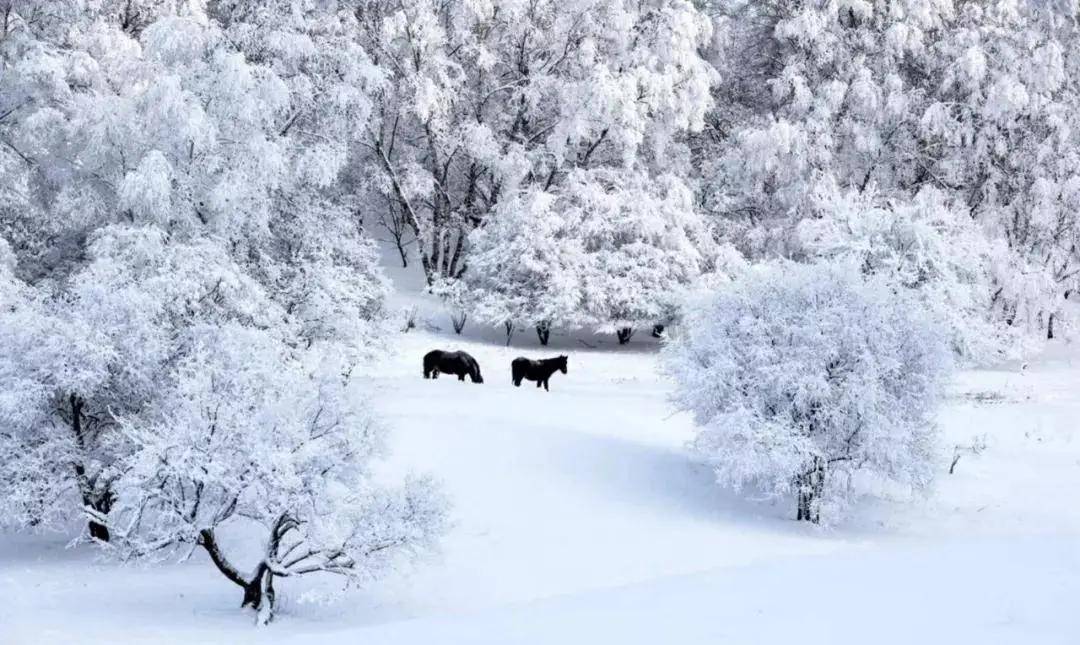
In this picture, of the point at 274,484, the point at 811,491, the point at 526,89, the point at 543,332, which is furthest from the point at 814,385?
the point at 526,89

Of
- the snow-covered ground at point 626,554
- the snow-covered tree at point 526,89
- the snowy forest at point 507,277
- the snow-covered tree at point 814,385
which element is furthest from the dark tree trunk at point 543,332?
the snow-covered tree at point 814,385

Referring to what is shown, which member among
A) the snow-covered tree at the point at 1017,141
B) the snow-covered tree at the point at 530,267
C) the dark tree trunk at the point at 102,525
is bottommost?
the dark tree trunk at the point at 102,525

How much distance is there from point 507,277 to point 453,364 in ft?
29.5

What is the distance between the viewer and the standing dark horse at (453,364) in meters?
28.6

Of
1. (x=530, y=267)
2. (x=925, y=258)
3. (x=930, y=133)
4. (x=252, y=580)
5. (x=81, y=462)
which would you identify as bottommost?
(x=252, y=580)

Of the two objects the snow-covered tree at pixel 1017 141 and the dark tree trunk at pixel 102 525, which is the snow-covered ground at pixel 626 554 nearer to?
the dark tree trunk at pixel 102 525

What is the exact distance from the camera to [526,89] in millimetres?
38969

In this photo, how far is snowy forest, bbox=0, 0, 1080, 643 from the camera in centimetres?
1593

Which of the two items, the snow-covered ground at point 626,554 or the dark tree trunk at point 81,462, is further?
the dark tree trunk at point 81,462

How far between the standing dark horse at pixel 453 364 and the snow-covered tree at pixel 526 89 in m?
10.3

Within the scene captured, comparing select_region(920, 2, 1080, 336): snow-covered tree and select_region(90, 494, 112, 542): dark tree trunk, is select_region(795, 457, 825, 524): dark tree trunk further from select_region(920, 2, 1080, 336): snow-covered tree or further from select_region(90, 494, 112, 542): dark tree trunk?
select_region(920, 2, 1080, 336): snow-covered tree

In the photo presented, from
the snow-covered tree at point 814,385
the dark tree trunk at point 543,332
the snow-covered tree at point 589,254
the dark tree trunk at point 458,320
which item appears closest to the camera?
the snow-covered tree at point 814,385

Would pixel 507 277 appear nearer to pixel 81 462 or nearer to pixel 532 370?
pixel 532 370

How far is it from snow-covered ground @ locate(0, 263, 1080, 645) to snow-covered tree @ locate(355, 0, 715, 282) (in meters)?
8.61
